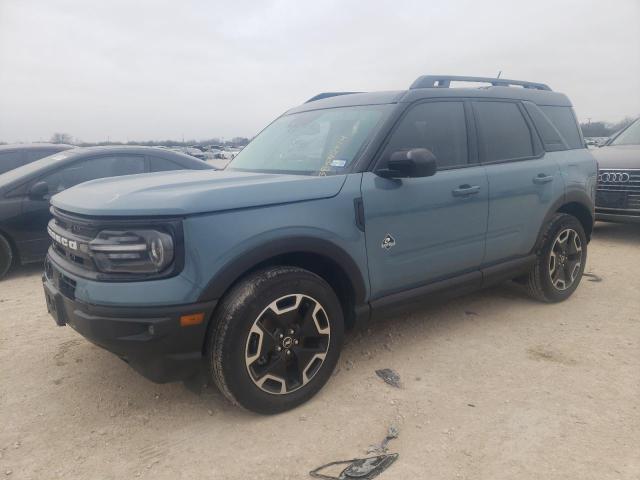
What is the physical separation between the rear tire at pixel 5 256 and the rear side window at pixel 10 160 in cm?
220

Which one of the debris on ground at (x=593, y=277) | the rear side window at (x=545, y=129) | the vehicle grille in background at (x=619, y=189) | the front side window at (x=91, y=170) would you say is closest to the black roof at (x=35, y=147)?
the front side window at (x=91, y=170)

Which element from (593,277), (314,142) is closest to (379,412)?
(314,142)

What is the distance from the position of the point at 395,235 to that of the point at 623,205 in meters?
5.55

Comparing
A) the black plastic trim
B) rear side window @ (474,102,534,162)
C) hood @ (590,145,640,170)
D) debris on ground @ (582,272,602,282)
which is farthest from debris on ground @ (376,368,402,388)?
hood @ (590,145,640,170)

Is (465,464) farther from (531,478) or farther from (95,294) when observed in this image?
(95,294)

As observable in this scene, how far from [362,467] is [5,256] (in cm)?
487

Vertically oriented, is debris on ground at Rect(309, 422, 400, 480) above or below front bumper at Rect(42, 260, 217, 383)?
below

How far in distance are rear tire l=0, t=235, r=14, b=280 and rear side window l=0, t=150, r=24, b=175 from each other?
2200 millimetres

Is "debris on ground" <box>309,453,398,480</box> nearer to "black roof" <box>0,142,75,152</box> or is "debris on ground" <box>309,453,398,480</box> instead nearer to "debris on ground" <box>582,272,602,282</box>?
"debris on ground" <box>582,272,602,282</box>

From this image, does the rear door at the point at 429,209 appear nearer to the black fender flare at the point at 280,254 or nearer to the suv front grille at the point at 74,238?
the black fender flare at the point at 280,254

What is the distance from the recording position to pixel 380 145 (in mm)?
3102

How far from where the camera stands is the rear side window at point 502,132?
148 inches

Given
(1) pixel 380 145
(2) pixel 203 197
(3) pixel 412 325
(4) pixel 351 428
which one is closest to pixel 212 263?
(2) pixel 203 197

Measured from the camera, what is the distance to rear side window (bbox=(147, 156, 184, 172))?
631 centimetres
